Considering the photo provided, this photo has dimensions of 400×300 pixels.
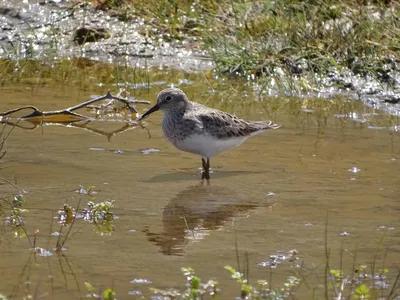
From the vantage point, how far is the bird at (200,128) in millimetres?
8336

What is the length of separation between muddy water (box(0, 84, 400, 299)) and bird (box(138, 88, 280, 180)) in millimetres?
212

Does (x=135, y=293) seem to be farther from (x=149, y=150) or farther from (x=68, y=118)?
(x=68, y=118)

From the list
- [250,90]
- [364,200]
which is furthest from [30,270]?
[250,90]

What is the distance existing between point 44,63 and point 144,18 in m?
1.56

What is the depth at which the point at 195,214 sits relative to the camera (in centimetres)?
708

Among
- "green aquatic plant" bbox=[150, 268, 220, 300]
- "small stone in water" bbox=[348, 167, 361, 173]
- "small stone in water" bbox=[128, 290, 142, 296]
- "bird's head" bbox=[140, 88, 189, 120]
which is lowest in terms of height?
"small stone in water" bbox=[128, 290, 142, 296]

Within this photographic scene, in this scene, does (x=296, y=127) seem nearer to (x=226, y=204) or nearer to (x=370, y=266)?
(x=226, y=204)

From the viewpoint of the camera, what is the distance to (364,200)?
746 centimetres

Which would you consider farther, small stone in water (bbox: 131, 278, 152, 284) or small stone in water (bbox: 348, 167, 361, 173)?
small stone in water (bbox: 348, 167, 361, 173)

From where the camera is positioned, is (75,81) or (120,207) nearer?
(120,207)

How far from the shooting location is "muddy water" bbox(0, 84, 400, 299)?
5715 mm

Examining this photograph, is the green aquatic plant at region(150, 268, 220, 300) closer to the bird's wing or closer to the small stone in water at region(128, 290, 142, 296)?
the small stone in water at region(128, 290, 142, 296)

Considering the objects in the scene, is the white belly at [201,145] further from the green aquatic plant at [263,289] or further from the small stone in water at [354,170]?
the green aquatic plant at [263,289]

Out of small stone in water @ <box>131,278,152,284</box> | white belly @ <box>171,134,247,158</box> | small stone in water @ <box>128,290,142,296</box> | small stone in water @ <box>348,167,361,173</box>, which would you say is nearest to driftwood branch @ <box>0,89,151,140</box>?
white belly @ <box>171,134,247,158</box>
